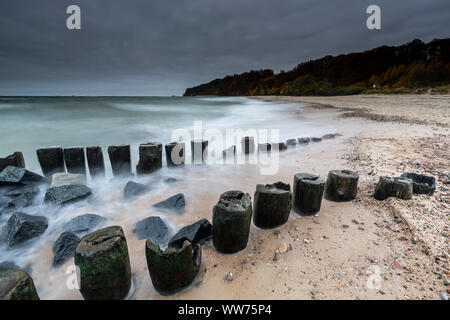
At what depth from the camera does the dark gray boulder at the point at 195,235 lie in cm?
204

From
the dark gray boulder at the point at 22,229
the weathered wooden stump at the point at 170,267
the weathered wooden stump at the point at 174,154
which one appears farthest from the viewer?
the weathered wooden stump at the point at 174,154

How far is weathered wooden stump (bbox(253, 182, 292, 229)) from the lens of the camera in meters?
2.16

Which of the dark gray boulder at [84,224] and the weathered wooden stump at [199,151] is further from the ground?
the weathered wooden stump at [199,151]

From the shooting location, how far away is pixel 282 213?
2.25 metres

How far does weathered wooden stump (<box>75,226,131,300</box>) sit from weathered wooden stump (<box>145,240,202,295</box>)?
19cm

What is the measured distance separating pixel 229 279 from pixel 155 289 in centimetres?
59

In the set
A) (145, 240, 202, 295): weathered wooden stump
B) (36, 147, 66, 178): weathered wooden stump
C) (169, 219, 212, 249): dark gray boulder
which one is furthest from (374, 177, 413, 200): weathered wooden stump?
(36, 147, 66, 178): weathered wooden stump

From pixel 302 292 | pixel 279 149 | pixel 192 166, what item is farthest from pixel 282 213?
pixel 279 149

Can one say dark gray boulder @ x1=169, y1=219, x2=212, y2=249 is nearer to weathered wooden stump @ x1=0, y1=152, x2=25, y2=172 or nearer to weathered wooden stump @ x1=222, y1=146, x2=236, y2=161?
weathered wooden stump @ x1=222, y1=146, x2=236, y2=161

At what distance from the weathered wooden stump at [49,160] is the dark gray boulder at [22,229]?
1.70 meters

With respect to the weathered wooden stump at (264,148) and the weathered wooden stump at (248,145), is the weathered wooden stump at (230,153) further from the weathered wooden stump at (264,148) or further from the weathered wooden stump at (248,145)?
the weathered wooden stump at (264,148)

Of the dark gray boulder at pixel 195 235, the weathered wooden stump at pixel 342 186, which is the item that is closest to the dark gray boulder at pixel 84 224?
the dark gray boulder at pixel 195 235
